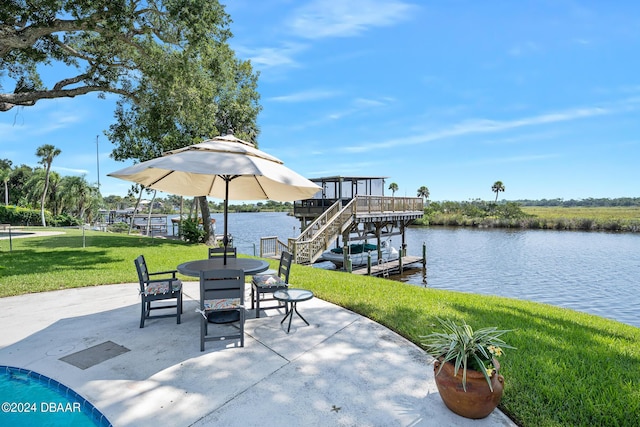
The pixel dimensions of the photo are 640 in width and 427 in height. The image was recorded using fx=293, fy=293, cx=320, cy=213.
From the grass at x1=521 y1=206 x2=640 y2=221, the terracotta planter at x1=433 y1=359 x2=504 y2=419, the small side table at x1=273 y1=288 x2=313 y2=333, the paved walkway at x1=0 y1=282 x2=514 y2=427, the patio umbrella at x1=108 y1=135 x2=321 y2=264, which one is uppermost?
the patio umbrella at x1=108 y1=135 x2=321 y2=264

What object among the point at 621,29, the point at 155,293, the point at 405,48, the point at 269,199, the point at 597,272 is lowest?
the point at 597,272

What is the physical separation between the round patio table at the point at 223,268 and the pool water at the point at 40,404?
143 centimetres

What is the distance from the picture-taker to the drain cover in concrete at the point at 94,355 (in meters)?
3.28

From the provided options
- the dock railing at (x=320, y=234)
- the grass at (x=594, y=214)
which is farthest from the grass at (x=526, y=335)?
→ the grass at (x=594, y=214)

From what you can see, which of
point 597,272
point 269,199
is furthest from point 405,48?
point 597,272

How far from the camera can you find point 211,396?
8.82 ft

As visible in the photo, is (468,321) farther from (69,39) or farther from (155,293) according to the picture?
(69,39)

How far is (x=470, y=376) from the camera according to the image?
2.37 meters

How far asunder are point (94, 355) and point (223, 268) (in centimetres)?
176

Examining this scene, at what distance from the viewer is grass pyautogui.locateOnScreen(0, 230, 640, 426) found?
8.54ft

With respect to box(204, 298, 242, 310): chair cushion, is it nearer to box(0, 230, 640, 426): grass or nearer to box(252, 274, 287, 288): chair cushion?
box(252, 274, 287, 288): chair cushion

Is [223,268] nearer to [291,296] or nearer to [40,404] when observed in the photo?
[291,296]

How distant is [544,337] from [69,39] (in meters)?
17.1

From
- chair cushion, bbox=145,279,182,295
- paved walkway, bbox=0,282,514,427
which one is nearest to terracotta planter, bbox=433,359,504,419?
paved walkway, bbox=0,282,514,427
